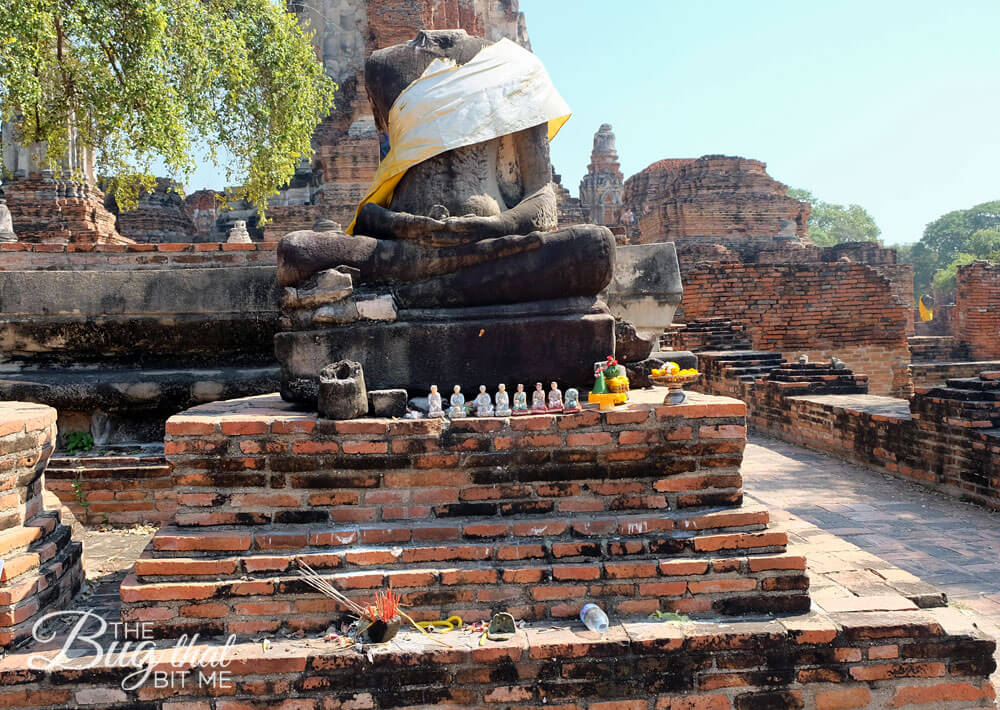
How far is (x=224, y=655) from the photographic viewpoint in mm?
2121

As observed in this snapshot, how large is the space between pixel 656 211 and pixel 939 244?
1812 inches

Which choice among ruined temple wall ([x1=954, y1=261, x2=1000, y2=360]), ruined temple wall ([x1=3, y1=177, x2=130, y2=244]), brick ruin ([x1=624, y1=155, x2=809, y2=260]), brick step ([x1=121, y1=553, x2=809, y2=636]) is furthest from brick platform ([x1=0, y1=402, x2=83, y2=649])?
ruined temple wall ([x1=954, y1=261, x2=1000, y2=360])

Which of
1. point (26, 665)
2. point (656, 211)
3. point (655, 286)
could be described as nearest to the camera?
point (26, 665)

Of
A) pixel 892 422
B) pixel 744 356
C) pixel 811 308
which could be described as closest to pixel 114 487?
pixel 892 422

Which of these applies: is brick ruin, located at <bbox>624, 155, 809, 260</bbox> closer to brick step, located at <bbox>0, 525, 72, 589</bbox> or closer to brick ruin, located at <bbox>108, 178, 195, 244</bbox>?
brick ruin, located at <bbox>108, 178, 195, 244</bbox>

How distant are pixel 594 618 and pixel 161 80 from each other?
23.7 feet

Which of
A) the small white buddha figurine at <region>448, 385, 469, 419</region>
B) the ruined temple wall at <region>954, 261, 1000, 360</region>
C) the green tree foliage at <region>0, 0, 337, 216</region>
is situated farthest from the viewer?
the ruined temple wall at <region>954, 261, 1000, 360</region>

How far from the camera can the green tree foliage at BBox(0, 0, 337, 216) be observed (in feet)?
21.8

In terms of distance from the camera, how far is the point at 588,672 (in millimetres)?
2135

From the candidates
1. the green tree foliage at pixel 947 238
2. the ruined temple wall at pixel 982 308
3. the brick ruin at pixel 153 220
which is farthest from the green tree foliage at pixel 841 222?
the brick ruin at pixel 153 220

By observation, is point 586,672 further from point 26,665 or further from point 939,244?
point 939,244

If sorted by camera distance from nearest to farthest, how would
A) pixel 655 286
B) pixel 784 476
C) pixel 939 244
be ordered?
pixel 655 286 < pixel 784 476 < pixel 939 244

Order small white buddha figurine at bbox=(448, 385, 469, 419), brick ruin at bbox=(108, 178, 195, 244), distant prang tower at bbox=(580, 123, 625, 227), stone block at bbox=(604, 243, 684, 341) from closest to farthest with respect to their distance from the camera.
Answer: small white buddha figurine at bbox=(448, 385, 469, 419)
stone block at bbox=(604, 243, 684, 341)
brick ruin at bbox=(108, 178, 195, 244)
distant prang tower at bbox=(580, 123, 625, 227)

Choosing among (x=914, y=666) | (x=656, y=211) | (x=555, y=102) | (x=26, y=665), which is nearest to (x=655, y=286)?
(x=555, y=102)
